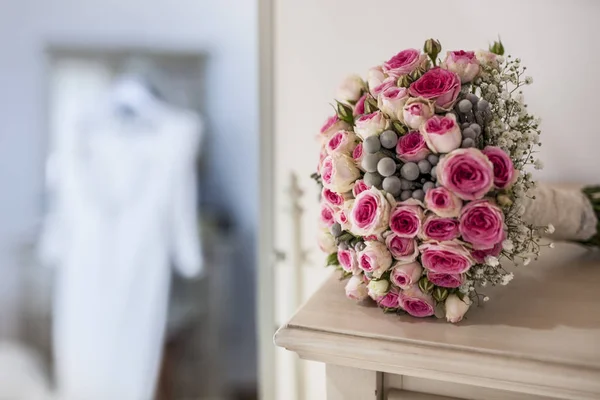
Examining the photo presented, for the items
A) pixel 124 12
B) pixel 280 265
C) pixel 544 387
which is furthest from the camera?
pixel 124 12

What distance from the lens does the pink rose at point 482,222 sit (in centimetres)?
53

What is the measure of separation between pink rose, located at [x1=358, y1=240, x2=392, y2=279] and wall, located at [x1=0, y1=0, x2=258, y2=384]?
1.36 metres

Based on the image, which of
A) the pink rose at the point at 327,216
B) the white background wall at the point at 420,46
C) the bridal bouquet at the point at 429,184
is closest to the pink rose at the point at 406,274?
the bridal bouquet at the point at 429,184

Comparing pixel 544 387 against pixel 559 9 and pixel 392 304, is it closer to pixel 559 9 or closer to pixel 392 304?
pixel 392 304

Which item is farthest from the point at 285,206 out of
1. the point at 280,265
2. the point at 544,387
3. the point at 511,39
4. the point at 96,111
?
the point at 96,111

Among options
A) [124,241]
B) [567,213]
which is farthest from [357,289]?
[124,241]

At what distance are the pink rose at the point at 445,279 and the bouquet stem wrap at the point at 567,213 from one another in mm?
207

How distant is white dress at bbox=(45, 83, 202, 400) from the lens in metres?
1.83

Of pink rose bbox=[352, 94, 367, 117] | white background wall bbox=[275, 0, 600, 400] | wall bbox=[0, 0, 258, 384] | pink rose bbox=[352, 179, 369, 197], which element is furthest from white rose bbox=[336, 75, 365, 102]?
wall bbox=[0, 0, 258, 384]

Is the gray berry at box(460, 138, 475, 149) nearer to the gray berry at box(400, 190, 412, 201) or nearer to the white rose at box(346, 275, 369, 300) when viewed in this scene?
the gray berry at box(400, 190, 412, 201)

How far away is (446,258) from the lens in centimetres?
54

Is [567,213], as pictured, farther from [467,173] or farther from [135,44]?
[135,44]

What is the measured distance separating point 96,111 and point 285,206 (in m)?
1.03

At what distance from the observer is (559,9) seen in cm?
92
